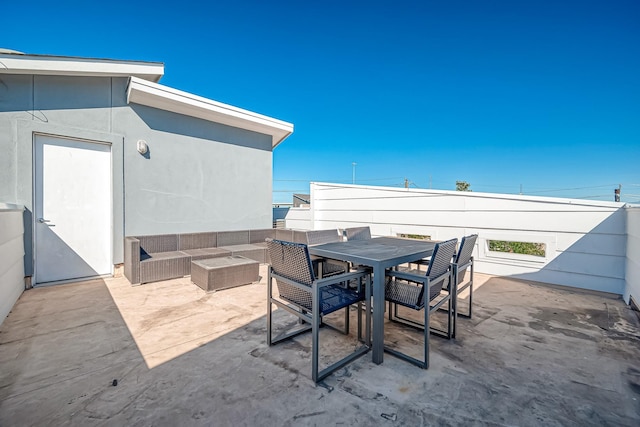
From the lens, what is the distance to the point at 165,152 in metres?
5.47

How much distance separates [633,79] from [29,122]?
43.3 feet

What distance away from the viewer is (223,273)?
4133mm

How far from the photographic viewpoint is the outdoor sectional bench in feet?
14.3

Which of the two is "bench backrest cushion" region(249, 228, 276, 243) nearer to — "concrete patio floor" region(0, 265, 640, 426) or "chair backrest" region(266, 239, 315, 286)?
"concrete patio floor" region(0, 265, 640, 426)

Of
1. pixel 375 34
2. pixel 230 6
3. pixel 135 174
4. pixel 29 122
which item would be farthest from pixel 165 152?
pixel 375 34

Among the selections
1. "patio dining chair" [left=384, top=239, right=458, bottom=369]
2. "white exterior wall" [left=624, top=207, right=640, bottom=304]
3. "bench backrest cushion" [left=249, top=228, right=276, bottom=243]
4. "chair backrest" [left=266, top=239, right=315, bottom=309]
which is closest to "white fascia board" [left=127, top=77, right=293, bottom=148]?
"bench backrest cushion" [left=249, top=228, right=276, bottom=243]

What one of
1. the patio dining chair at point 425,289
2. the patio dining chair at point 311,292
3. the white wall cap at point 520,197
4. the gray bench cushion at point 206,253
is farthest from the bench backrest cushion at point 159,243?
the white wall cap at point 520,197

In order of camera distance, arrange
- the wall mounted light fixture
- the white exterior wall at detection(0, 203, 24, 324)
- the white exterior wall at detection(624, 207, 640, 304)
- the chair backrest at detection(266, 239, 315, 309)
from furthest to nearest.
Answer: the wall mounted light fixture < the white exterior wall at detection(624, 207, 640, 304) < the white exterior wall at detection(0, 203, 24, 324) < the chair backrest at detection(266, 239, 315, 309)

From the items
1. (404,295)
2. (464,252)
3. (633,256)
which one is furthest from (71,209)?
(633,256)

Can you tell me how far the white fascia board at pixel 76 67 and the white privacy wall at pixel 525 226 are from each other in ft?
17.6

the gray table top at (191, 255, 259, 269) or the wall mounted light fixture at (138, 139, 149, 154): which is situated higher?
the wall mounted light fixture at (138, 139, 149, 154)

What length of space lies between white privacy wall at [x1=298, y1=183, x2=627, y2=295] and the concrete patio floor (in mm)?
1221

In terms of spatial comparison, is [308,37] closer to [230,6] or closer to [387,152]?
[230,6]

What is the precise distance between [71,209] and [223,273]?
2.96m
